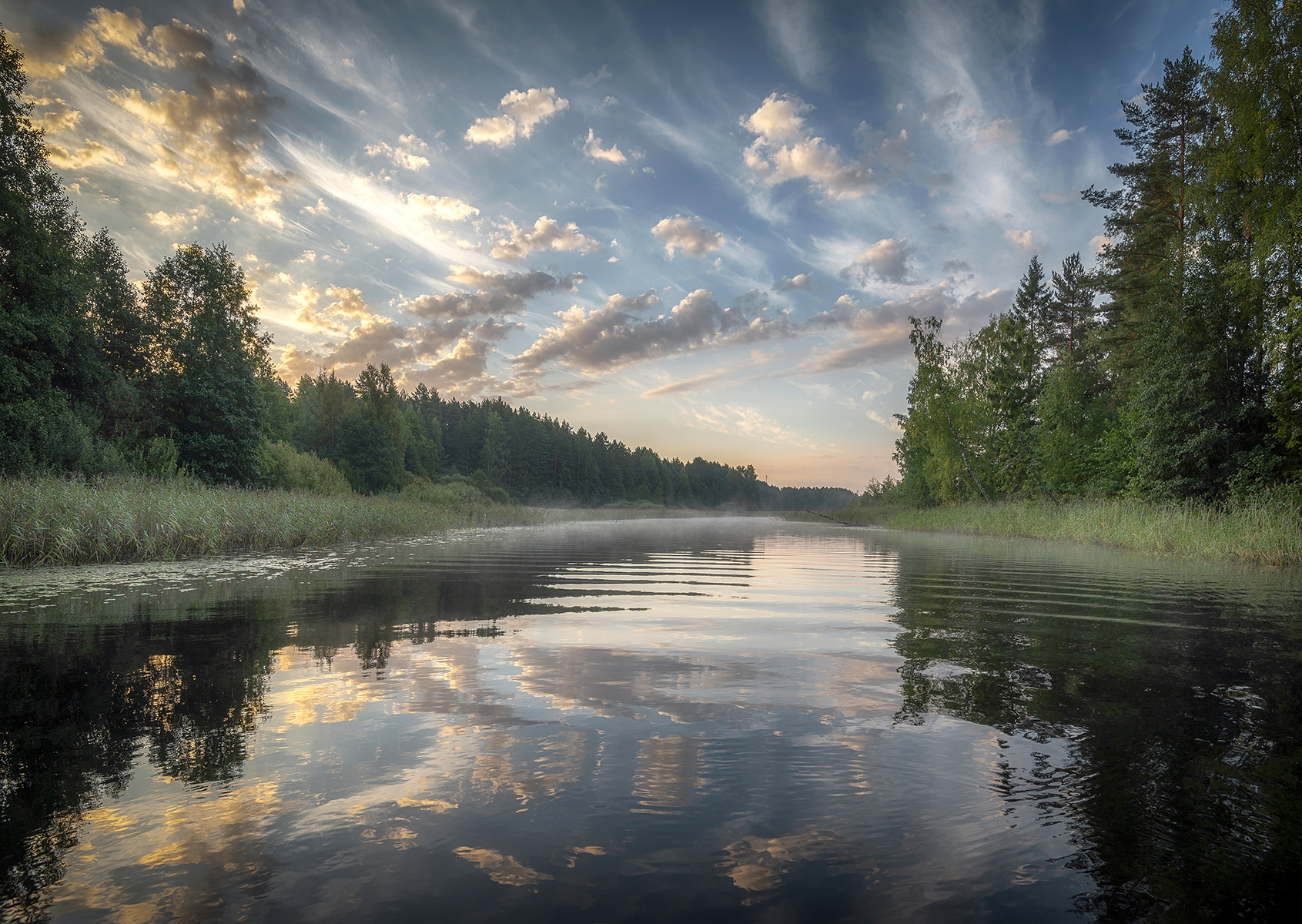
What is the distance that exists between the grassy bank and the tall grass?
88.0ft

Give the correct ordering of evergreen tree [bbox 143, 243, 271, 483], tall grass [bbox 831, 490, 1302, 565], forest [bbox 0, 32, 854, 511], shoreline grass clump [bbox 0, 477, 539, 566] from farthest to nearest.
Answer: evergreen tree [bbox 143, 243, 271, 483] < forest [bbox 0, 32, 854, 511] < tall grass [bbox 831, 490, 1302, 565] < shoreline grass clump [bbox 0, 477, 539, 566]

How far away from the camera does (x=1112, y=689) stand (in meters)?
4.36

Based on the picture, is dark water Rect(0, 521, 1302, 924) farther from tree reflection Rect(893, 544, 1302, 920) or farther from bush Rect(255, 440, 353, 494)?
bush Rect(255, 440, 353, 494)

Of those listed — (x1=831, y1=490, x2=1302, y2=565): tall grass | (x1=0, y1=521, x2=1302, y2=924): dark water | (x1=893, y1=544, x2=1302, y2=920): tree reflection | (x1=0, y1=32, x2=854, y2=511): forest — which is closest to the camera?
(x1=0, y1=521, x2=1302, y2=924): dark water

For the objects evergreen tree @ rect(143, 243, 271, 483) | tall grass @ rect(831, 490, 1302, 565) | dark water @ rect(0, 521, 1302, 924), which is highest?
evergreen tree @ rect(143, 243, 271, 483)

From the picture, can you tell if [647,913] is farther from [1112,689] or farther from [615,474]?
[615,474]

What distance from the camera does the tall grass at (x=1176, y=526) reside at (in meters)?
15.5

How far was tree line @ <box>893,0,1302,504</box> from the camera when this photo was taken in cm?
1786

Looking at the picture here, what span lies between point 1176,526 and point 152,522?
28835 millimetres

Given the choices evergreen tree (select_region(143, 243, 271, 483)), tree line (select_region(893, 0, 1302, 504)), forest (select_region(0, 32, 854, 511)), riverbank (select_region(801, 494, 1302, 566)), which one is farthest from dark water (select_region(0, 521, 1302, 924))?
evergreen tree (select_region(143, 243, 271, 483))

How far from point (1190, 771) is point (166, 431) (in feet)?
150

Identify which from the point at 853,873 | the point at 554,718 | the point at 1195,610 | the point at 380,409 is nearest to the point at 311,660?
the point at 554,718

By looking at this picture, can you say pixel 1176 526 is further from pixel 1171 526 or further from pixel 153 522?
pixel 153 522

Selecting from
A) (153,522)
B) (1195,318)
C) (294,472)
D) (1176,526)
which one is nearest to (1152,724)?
(153,522)
